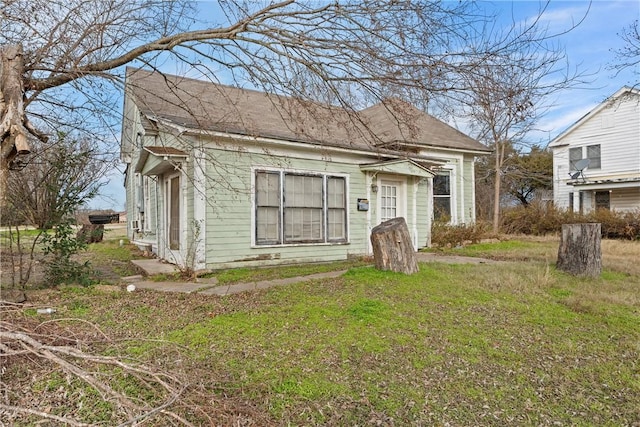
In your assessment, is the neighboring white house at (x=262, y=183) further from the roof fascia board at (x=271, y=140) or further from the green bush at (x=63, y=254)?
the green bush at (x=63, y=254)

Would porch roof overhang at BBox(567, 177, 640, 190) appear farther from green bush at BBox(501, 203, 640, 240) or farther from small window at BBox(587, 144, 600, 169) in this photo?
green bush at BBox(501, 203, 640, 240)

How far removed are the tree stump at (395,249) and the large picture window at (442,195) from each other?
6383mm

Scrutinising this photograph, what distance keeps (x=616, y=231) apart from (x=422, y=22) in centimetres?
1537

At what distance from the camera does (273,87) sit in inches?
194

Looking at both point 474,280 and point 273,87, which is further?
point 474,280

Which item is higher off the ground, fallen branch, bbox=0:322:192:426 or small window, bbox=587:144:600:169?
small window, bbox=587:144:600:169

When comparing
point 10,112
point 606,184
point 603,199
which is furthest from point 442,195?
point 603,199

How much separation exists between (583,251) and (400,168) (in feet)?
15.1

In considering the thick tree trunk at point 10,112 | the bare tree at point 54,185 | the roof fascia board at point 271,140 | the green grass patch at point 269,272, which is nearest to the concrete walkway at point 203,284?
the green grass patch at point 269,272

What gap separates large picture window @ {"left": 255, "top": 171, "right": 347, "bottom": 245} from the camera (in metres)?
8.38

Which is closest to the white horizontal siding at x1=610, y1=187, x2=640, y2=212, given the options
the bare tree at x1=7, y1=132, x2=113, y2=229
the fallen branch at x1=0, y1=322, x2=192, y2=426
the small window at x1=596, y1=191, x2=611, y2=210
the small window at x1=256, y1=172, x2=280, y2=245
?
the small window at x1=596, y1=191, x2=611, y2=210

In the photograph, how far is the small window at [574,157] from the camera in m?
20.5

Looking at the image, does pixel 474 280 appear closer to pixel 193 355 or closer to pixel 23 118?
pixel 193 355

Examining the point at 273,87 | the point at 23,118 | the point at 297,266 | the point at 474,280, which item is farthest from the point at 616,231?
the point at 23,118
